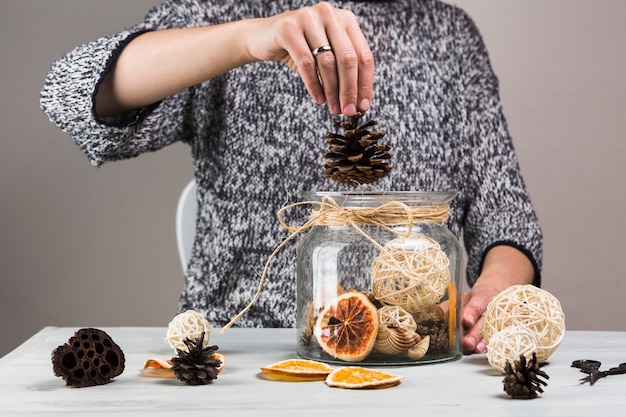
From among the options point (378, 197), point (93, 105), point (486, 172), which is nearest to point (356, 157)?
point (378, 197)

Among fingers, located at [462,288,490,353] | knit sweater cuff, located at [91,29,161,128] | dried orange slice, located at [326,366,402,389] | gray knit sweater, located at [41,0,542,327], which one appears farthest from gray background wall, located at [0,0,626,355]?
dried orange slice, located at [326,366,402,389]

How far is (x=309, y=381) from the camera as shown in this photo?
0.62 metres

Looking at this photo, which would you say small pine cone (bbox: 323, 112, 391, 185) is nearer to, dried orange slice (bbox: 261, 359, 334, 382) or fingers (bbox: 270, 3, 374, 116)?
fingers (bbox: 270, 3, 374, 116)

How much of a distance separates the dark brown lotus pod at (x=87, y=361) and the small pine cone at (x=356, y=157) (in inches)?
10.2

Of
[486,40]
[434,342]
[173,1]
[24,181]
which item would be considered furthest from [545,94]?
[434,342]

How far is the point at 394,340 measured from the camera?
26.0 inches

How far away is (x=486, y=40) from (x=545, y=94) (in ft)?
0.63

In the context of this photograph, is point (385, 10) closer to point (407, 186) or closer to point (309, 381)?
point (407, 186)

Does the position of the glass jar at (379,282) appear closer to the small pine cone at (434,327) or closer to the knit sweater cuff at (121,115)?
the small pine cone at (434,327)

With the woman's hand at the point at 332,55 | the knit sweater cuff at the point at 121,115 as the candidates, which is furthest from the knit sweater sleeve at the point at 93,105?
the woman's hand at the point at 332,55

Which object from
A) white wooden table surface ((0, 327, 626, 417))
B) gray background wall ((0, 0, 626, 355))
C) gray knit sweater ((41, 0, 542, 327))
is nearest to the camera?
white wooden table surface ((0, 327, 626, 417))

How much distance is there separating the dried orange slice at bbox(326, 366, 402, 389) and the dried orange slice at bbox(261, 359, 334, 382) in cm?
2

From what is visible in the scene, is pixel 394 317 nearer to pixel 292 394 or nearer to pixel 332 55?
pixel 292 394

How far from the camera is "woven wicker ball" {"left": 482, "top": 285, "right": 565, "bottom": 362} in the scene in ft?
2.20
